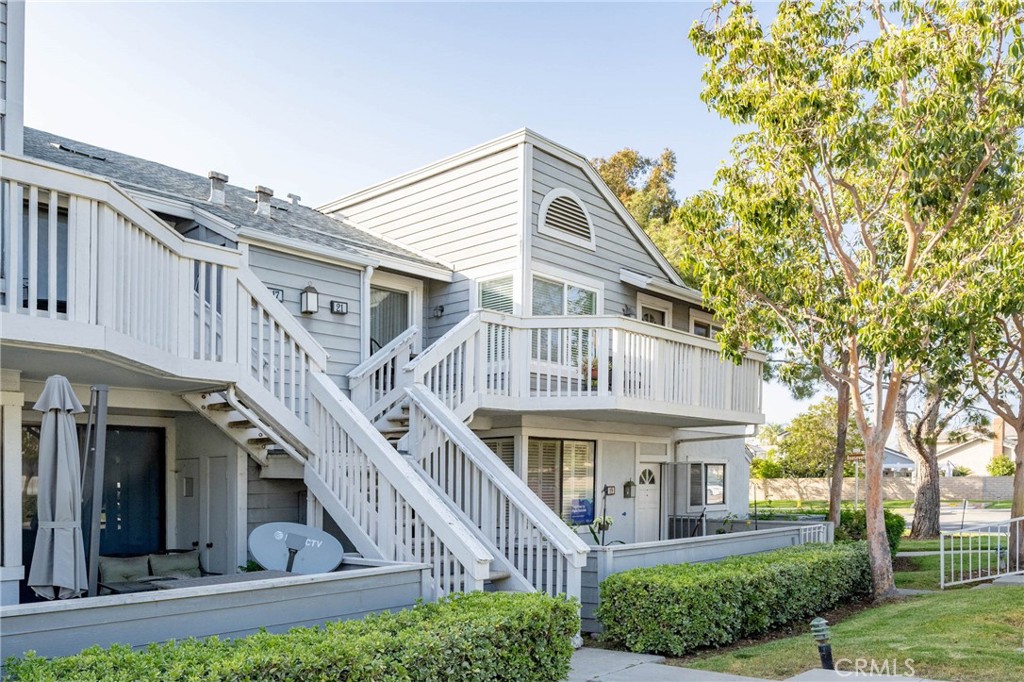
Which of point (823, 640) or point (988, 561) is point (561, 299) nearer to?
point (988, 561)

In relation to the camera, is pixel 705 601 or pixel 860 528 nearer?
pixel 705 601

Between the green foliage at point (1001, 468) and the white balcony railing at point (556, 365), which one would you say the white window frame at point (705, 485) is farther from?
the green foliage at point (1001, 468)

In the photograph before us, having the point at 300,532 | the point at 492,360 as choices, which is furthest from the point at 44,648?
the point at 492,360

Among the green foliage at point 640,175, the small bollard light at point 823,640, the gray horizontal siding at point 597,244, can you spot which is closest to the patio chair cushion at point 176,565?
the gray horizontal siding at point 597,244

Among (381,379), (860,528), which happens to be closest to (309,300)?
(381,379)

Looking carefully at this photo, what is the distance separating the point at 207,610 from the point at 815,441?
42.3m

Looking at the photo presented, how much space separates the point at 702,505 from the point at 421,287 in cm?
745

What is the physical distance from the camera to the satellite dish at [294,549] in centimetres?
842

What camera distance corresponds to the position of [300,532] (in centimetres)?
877

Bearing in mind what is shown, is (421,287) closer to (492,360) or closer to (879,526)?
(492,360)

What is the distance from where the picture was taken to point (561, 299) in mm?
13938

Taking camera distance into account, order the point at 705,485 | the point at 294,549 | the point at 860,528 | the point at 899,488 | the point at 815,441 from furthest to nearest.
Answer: the point at 899,488, the point at 815,441, the point at 860,528, the point at 705,485, the point at 294,549

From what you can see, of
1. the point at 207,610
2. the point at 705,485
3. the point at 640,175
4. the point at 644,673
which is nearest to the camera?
the point at 207,610

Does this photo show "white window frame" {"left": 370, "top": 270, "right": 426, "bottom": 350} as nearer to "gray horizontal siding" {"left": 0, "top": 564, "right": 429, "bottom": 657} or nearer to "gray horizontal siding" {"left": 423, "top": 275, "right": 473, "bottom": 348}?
"gray horizontal siding" {"left": 423, "top": 275, "right": 473, "bottom": 348}
